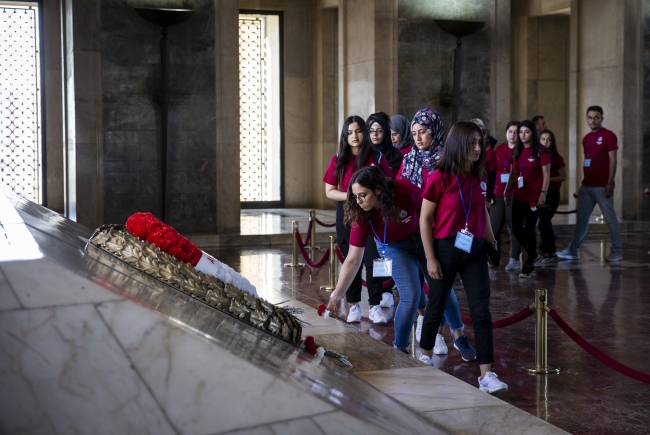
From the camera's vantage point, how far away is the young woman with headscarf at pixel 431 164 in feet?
18.3

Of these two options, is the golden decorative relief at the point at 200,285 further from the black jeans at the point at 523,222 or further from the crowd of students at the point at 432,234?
the black jeans at the point at 523,222

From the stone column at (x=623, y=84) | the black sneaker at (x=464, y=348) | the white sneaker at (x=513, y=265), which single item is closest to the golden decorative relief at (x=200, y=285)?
the black sneaker at (x=464, y=348)

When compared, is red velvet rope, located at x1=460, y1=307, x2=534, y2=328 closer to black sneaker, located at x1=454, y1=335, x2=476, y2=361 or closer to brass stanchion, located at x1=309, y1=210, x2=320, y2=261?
black sneaker, located at x1=454, y1=335, x2=476, y2=361

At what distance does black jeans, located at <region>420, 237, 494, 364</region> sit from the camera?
4.87m

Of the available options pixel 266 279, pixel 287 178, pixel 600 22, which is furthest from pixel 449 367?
pixel 287 178

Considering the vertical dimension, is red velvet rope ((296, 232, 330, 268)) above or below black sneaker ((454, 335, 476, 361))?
above

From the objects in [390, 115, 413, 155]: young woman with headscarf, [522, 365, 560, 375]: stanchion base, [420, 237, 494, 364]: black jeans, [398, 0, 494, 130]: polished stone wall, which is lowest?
[522, 365, 560, 375]: stanchion base

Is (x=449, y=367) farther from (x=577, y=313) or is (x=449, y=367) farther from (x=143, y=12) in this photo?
(x=143, y=12)

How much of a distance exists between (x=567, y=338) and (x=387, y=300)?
1.81 m

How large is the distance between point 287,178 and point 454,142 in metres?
13.2

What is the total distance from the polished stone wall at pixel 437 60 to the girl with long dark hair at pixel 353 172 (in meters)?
6.78

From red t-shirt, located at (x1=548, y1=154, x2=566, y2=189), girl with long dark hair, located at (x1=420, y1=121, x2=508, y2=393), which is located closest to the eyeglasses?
girl with long dark hair, located at (x1=420, y1=121, x2=508, y2=393)

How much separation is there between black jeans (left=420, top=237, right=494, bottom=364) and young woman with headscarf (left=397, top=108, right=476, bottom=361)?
377 mm

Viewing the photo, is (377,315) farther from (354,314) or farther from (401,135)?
(401,135)
